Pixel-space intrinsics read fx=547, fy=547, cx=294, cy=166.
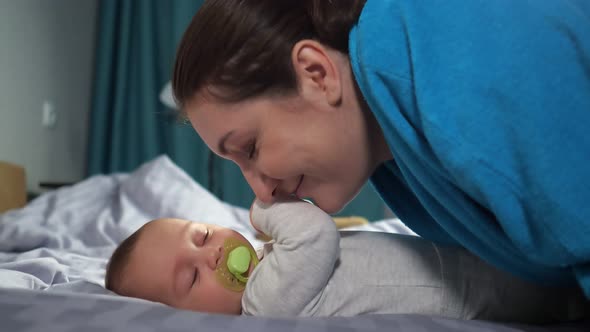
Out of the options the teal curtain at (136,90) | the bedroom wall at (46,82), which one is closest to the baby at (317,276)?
the bedroom wall at (46,82)

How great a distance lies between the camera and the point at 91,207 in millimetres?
2211

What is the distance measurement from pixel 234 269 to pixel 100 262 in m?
0.63

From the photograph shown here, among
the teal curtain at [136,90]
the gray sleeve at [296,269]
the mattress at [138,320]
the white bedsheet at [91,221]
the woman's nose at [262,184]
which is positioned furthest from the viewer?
the teal curtain at [136,90]

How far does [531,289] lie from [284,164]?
47cm

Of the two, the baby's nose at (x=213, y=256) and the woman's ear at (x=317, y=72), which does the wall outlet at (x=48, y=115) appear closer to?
the baby's nose at (x=213, y=256)

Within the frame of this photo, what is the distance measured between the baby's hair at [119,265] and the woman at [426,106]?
281 millimetres

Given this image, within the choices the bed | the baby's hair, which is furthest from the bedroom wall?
the baby's hair

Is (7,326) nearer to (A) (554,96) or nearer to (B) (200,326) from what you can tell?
(B) (200,326)

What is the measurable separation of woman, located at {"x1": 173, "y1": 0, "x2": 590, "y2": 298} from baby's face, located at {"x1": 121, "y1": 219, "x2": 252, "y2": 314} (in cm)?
15

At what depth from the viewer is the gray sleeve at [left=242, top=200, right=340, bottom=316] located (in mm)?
840

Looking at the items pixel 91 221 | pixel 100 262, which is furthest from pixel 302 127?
pixel 91 221

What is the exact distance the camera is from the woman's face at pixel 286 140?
2.96 feet

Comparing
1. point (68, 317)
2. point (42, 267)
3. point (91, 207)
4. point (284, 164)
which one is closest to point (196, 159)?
point (91, 207)

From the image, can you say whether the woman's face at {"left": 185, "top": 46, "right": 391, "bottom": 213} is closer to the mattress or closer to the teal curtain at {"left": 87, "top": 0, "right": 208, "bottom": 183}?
the mattress
